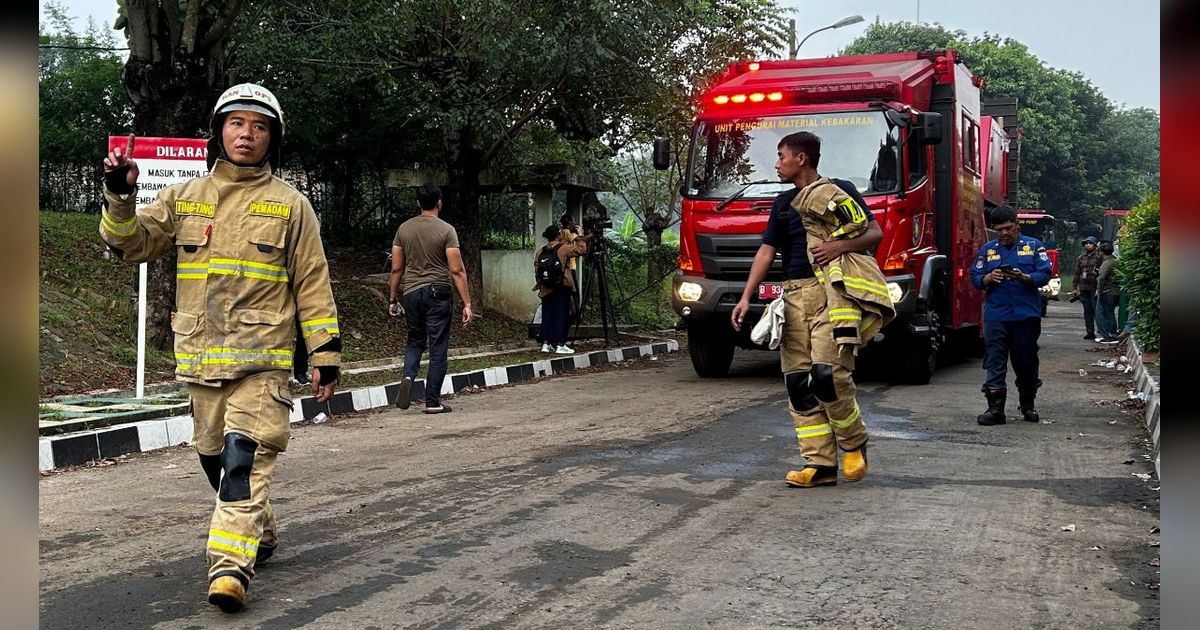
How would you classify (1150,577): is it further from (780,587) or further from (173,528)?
(173,528)

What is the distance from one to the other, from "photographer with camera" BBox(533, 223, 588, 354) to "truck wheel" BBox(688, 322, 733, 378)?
2983 mm

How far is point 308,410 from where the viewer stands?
10.3m

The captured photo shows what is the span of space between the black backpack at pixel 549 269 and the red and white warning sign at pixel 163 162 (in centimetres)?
613

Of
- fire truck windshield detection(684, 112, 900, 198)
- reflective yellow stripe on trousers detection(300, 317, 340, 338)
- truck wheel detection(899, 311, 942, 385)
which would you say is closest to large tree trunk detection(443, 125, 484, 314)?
fire truck windshield detection(684, 112, 900, 198)

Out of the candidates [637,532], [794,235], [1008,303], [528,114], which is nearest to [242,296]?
[637,532]

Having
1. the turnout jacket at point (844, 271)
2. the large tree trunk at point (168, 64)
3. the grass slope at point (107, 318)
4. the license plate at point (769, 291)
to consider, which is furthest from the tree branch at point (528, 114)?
the turnout jacket at point (844, 271)

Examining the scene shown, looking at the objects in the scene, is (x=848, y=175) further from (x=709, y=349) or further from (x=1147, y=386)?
(x=1147, y=386)

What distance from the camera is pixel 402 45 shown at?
15.5 meters

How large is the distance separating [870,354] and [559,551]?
30.9ft

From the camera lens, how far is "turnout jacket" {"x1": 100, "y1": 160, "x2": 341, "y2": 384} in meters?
4.26

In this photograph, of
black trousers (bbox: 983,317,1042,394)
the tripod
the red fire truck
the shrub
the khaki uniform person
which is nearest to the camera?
the khaki uniform person

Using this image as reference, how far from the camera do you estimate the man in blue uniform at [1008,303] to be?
362 inches

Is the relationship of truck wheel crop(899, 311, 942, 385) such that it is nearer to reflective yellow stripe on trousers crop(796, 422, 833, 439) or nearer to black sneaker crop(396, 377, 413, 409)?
black sneaker crop(396, 377, 413, 409)

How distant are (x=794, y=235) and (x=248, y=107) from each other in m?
3.36
